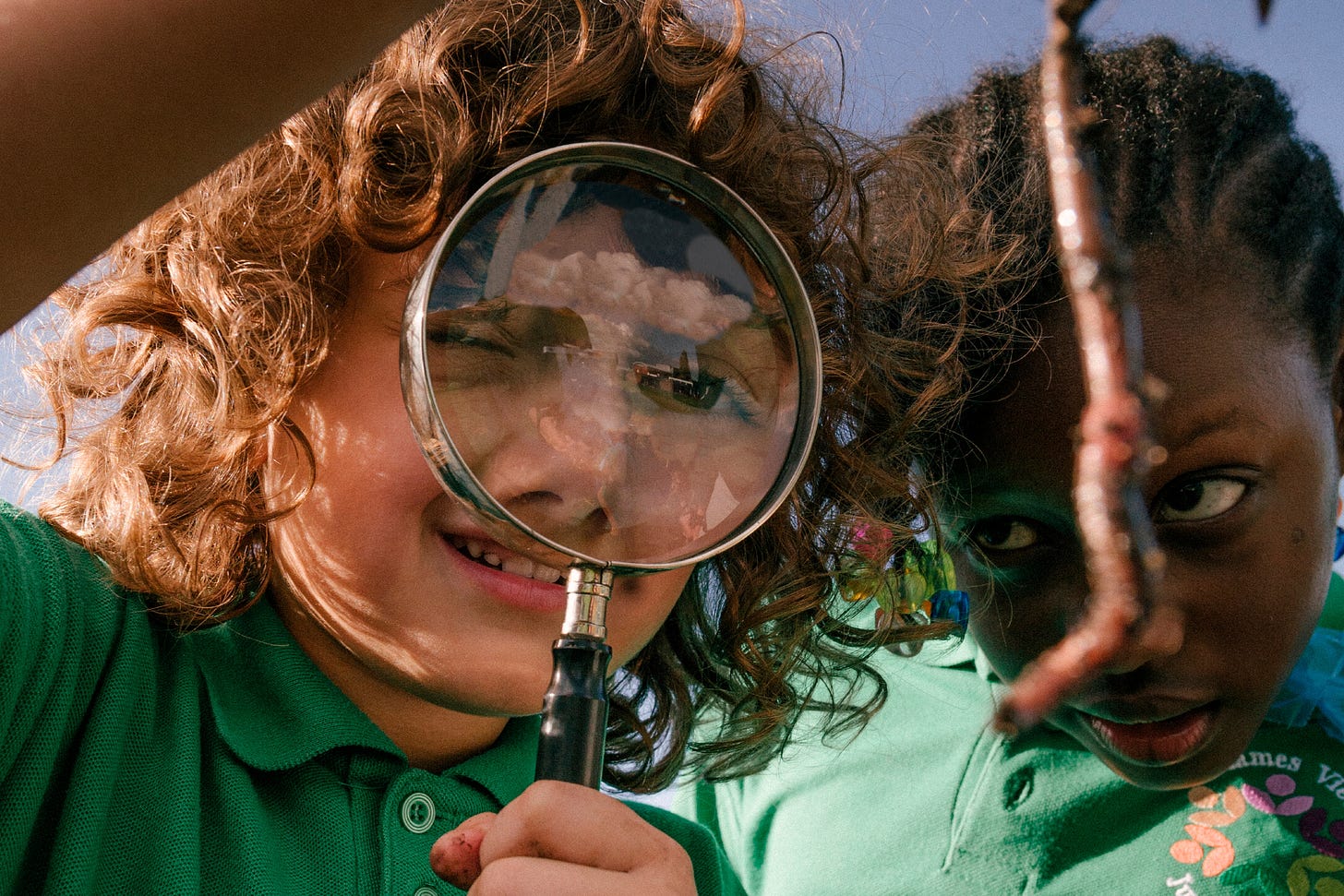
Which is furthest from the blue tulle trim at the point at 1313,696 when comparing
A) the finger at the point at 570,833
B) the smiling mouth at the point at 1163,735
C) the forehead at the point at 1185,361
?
the finger at the point at 570,833

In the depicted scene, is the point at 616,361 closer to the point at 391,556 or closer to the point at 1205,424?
the point at 391,556

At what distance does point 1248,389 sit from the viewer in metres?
1.58

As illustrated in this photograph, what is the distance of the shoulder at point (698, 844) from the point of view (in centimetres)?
193

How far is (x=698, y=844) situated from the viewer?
78.2 inches

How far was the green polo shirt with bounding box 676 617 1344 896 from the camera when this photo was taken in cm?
183

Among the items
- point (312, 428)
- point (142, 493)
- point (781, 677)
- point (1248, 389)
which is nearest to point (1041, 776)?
point (781, 677)

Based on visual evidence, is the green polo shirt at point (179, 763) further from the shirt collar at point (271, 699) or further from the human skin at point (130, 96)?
the human skin at point (130, 96)

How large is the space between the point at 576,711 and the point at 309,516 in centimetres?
62

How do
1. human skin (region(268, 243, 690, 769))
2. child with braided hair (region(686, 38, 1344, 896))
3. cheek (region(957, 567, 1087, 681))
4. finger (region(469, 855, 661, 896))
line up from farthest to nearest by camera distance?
cheek (region(957, 567, 1087, 681))
child with braided hair (region(686, 38, 1344, 896))
human skin (region(268, 243, 690, 769))
finger (region(469, 855, 661, 896))

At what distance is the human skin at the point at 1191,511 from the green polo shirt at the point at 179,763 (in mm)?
890

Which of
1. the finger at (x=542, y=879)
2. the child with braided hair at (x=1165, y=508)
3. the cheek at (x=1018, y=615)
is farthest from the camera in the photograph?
the cheek at (x=1018, y=615)

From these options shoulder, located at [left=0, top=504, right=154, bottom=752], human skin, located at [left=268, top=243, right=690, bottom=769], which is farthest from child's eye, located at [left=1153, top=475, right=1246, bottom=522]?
shoulder, located at [left=0, top=504, right=154, bottom=752]

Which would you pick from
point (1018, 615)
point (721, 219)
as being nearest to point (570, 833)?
point (721, 219)

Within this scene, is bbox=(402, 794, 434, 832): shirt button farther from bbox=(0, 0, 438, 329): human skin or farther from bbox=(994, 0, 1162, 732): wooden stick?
bbox=(994, 0, 1162, 732): wooden stick
